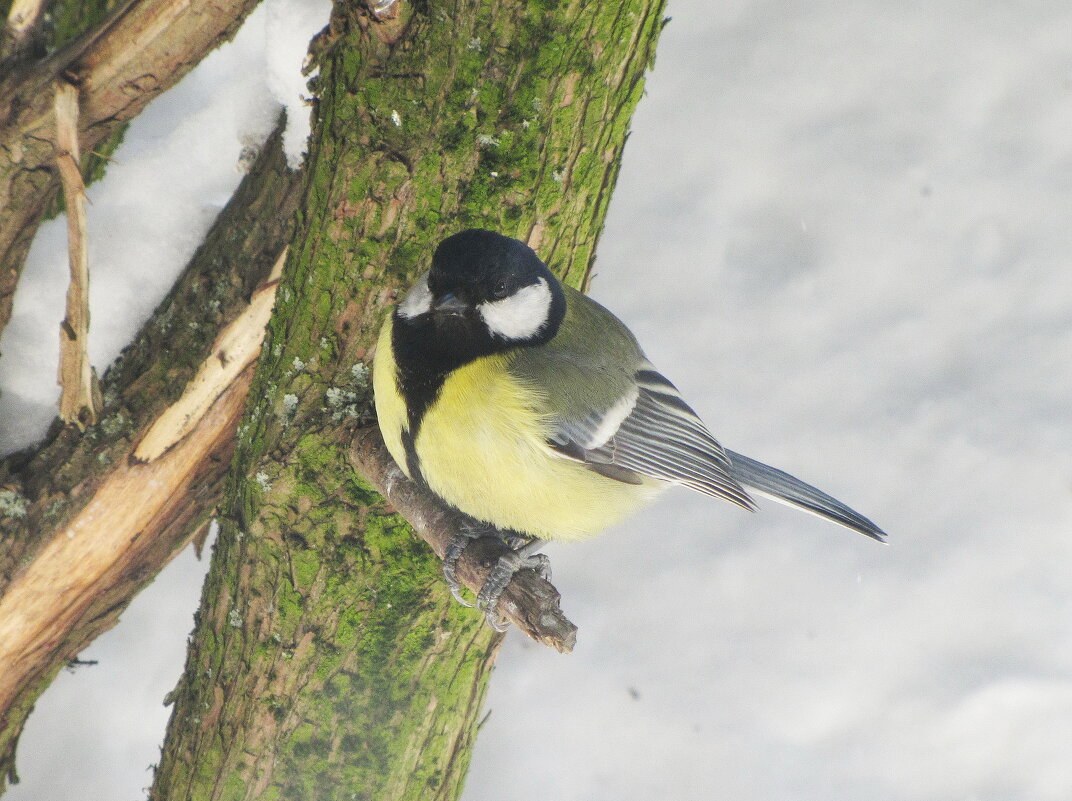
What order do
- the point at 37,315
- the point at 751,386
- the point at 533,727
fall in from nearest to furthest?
the point at 37,315
the point at 533,727
the point at 751,386

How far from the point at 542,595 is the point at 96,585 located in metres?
1.28

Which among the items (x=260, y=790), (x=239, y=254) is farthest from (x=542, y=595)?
(x=239, y=254)

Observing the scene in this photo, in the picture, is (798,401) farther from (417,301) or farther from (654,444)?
(417,301)

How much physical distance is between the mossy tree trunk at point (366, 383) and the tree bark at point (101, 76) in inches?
12.9

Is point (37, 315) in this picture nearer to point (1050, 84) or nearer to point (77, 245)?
point (77, 245)

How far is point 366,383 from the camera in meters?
1.87

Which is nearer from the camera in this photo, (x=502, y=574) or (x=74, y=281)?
(x=502, y=574)

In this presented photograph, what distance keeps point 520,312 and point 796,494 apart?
881mm

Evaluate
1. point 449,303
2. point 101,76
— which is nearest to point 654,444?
point 449,303

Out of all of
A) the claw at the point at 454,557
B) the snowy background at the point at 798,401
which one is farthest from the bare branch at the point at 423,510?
the snowy background at the point at 798,401

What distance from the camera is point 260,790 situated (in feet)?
6.41

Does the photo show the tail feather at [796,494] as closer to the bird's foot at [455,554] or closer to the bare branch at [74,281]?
the bird's foot at [455,554]

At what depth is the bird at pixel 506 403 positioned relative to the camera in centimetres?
160

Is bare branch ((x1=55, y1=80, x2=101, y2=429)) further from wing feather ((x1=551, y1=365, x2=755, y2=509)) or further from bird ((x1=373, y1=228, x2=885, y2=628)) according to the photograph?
wing feather ((x1=551, y1=365, x2=755, y2=509))
